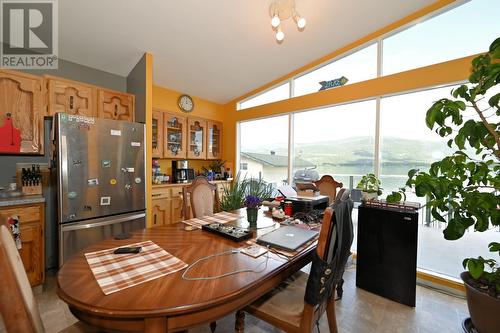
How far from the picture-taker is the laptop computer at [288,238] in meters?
1.28

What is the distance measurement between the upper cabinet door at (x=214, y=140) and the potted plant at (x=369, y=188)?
2.90 meters

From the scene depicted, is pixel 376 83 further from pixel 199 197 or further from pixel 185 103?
pixel 185 103

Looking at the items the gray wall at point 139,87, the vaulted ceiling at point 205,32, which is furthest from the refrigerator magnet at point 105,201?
the vaulted ceiling at point 205,32

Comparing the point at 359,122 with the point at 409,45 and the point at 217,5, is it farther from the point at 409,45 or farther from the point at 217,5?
the point at 217,5

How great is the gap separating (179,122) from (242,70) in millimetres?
1403

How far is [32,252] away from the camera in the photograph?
2012 mm

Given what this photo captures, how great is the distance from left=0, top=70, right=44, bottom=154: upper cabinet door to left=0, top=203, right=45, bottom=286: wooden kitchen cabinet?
2.29 ft

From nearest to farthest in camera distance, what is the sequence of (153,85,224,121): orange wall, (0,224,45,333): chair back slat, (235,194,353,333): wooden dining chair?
(0,224,45,333): chair back slat → (235,194,353,333): wooden dining chair → (153,85,224,121): orange wall

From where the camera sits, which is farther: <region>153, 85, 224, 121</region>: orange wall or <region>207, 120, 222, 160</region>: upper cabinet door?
<region>207, 120, 222, 160</region>: upper cabinet door

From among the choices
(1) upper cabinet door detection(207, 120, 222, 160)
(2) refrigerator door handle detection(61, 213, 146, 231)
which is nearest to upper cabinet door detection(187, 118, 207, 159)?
(1) upper cabinet door detection(207, 120, 222, 160)

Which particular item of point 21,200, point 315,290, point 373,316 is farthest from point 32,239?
point 373,316

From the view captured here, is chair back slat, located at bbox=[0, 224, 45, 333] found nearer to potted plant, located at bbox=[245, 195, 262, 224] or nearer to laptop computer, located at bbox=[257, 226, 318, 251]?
laptop computer, located at bbox=[257, 226, 318, 251]

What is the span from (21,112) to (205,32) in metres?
2.11

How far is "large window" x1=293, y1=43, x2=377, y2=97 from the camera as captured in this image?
289 centimetres
